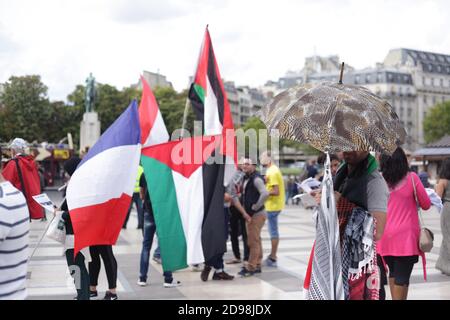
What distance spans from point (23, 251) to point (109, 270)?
3.52 m

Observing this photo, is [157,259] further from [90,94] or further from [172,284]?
[90,94]

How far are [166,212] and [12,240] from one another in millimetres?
4091

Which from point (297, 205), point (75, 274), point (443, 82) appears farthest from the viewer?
point (443, 82)

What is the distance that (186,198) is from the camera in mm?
7152

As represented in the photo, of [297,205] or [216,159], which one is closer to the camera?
[216,159]

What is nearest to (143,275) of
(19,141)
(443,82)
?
(19,141)

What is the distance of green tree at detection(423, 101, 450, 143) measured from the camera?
75.8 m

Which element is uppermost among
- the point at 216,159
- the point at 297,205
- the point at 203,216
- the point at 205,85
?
the point at 205,85

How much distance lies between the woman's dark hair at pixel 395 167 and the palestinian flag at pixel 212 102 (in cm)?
260

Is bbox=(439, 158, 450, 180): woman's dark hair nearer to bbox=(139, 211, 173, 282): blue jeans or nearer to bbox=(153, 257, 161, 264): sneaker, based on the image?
bbox=(139, 211, 173, 282): blue jeans

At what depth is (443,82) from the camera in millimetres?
108000

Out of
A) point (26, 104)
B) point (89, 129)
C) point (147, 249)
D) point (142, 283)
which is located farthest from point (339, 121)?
point (89, 129)

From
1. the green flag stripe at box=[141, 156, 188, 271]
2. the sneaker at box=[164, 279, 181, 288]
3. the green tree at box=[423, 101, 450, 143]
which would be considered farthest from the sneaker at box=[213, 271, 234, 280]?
the green tree at box=[423, 101, 450, 143]
